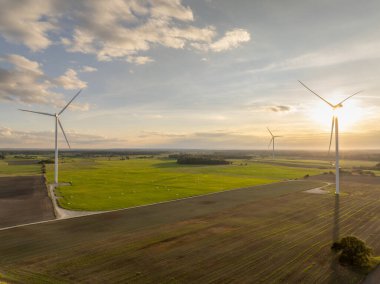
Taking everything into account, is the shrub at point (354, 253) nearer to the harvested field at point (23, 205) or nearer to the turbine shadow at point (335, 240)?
the turbine shadow at point (335, 240)

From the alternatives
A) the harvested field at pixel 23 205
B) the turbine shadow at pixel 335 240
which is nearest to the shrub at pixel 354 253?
the turbine shadow at pixel 335 240

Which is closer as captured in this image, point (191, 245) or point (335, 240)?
point (191, 245)

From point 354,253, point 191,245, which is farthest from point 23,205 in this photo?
point 354,253

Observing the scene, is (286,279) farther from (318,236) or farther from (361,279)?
(318,236)

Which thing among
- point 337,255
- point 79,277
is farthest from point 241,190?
point 79,277

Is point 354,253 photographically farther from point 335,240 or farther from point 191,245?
point 191,245
